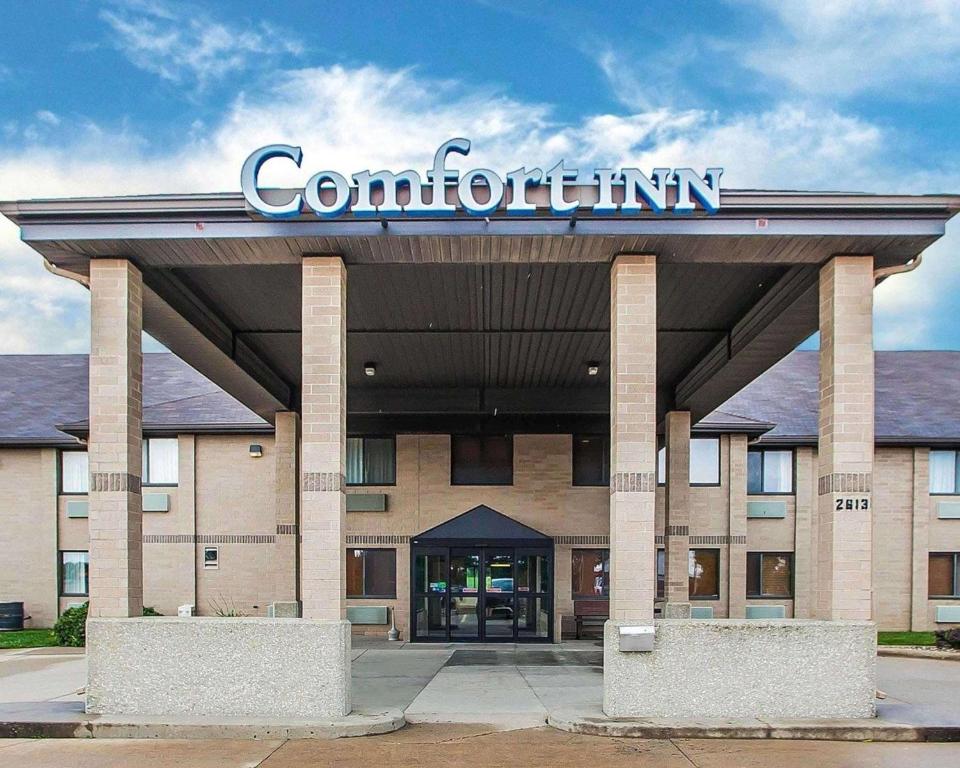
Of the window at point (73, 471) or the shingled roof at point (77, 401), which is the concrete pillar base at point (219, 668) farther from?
the window at point (73, 471)

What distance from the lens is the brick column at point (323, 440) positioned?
1265cm

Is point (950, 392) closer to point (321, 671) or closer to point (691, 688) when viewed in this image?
point (691, 688)

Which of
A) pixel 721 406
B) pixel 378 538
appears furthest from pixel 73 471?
pixel 721 406

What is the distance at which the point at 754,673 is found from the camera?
12.3 meters

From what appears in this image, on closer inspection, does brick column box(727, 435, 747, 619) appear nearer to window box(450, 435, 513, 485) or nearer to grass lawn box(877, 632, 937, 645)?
grass lawn box(877, 632, 937, 645)

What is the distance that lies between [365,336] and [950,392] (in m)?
19.8

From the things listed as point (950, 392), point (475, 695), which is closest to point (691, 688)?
point (475, 695)

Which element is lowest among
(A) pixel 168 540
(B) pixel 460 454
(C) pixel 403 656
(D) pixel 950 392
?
(C) pixel 403 656

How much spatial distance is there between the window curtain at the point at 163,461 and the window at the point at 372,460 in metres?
5.09

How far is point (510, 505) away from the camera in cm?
2489

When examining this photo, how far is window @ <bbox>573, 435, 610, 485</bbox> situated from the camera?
82.3 feet

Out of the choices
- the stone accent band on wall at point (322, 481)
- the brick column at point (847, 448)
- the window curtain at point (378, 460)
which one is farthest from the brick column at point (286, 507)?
the brick column at point (847, 448)

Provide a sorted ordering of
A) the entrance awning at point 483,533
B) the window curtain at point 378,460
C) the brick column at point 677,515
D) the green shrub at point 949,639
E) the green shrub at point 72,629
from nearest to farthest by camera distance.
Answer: the green shrub at point 949,639, the brick column at point 677,515, the green shrub at point 72,629, the entrance awning at point 483,533, the window curtain at point 378,460

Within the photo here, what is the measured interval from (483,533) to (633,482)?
37.8ft
